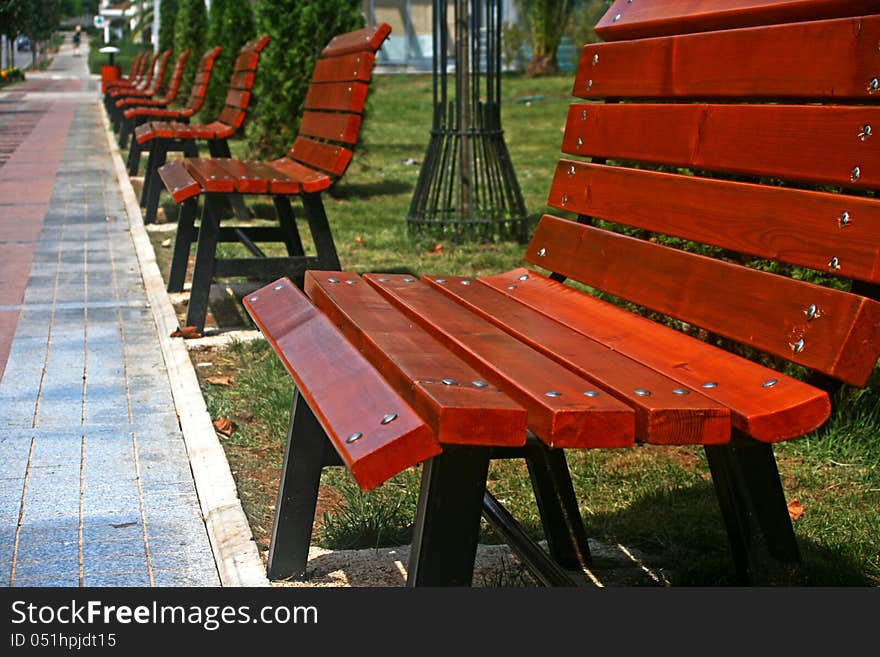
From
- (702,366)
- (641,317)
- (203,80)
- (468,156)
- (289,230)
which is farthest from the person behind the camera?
(203,80)

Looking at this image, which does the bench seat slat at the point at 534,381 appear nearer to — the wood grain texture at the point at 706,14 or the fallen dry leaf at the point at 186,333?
the wood grain texture at the point at 706,14

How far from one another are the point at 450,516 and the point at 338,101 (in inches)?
166

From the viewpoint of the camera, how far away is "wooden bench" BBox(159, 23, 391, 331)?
5.46 metres

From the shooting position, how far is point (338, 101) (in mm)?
5965

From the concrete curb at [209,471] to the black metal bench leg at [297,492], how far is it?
0.23 feet

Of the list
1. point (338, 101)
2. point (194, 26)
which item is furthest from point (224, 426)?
point (194, 26)

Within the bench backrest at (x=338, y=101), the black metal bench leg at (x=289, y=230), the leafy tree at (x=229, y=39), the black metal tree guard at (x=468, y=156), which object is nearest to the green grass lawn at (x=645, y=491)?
the black metal bench leg at (x=289, y=230)

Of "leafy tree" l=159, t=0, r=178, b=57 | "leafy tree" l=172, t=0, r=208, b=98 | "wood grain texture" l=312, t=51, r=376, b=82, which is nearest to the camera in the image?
"wood grain texture" l=312, t=51, r=376, b=82

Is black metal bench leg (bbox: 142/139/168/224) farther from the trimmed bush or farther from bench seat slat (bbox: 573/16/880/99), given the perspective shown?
the trimmed bush

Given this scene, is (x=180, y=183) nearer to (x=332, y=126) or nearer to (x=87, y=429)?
(x=332, y=126)

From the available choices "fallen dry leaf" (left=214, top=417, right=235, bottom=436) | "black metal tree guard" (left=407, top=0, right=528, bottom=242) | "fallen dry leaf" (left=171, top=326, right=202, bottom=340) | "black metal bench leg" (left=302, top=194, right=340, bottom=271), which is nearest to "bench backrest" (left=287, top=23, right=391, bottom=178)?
"black metal bench leg" (left=302, top=194, right=340, bottom=271)

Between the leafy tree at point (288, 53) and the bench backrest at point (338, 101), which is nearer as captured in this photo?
the bench backrest at point (338, 101)

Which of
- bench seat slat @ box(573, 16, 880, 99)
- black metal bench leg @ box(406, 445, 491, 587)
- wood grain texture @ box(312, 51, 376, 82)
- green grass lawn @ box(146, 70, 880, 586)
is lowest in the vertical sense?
green grass lawn @ box(146, 70, 880, 586)

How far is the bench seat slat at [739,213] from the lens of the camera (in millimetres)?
2266
